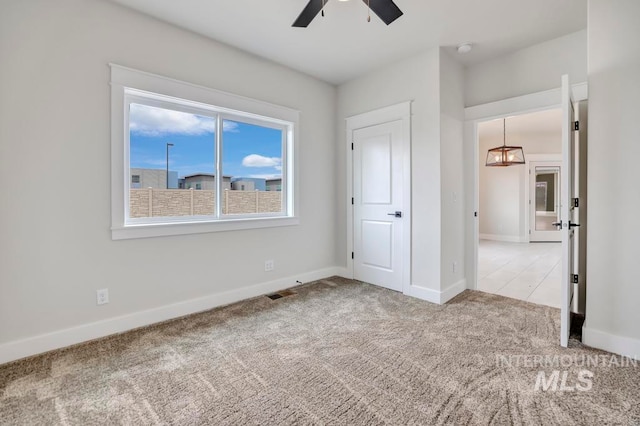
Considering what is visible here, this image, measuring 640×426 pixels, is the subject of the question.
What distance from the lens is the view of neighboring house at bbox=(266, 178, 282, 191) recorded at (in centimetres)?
374

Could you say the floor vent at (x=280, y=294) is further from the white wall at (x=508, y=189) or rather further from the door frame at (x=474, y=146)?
the white wall at (x=508, y=189)

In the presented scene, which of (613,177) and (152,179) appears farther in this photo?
(152,179)

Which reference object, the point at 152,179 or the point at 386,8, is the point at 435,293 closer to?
the point at 386,8

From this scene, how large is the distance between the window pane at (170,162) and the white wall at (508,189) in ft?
22.2

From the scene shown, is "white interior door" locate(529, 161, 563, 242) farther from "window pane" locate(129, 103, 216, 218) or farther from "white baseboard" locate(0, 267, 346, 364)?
"window pane" locate(129, 103, 216, 218)

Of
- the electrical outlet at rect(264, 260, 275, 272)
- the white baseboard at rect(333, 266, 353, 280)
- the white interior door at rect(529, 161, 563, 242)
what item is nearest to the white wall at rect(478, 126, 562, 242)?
the white interior door at rect(529, 161, 563, 242)

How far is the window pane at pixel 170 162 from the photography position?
273 cm

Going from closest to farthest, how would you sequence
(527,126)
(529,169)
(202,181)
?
(202,181)
(527,126)
(529,169)

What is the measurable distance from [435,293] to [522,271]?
242cm

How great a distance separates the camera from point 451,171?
3461 mm

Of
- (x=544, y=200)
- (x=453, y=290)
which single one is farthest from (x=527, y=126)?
(x=453, y=290)

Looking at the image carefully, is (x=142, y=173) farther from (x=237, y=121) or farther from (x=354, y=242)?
(x=354, y=242)

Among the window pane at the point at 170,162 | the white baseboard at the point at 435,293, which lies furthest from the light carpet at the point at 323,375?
the window pane at the point at 170,162

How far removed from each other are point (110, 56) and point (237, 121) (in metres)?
1.25
